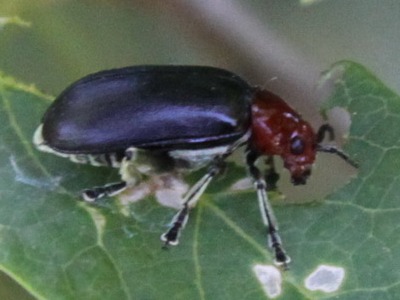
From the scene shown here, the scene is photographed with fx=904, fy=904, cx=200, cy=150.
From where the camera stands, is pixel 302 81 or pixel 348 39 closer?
pixel 302 81

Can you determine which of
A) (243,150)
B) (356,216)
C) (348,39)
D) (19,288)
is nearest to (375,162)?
(356,216)

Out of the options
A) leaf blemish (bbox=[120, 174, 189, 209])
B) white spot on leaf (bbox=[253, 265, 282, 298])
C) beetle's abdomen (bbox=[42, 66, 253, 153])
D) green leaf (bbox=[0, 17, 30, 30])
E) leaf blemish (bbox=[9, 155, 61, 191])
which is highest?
green leaf (bbox=[0, 17, 30, 30])

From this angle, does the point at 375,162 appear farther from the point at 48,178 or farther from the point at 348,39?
the point at 348,39

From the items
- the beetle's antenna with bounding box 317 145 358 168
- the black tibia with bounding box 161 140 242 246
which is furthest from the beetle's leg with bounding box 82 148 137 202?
the beetle's antenna with bounding box 317 145 358 168

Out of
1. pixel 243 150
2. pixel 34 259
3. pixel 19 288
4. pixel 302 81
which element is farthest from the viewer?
pixel 302 81

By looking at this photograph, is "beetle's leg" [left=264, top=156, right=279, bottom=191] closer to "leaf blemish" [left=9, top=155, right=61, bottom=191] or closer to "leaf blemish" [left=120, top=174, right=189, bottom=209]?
"leaf blemish" [left=120, top=174, right=189, bottom=209]
